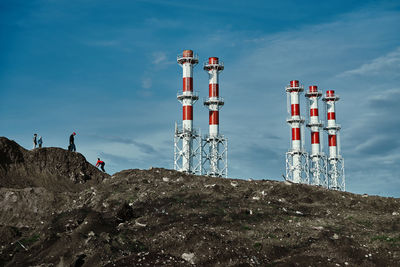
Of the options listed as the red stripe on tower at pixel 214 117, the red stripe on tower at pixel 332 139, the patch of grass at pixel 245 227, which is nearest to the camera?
the patch of grass at pixel 245 227

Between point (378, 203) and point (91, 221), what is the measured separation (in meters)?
17.8

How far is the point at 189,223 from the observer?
23.4 metres

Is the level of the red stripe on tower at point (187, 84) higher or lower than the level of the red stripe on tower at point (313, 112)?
lower

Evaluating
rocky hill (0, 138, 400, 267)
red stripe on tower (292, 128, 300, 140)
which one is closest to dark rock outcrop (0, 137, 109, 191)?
rocky hill (0, 138, 400, 267)

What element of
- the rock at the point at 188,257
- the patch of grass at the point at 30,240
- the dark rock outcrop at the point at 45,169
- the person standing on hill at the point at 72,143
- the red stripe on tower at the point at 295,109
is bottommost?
the rock at the point at 188,257

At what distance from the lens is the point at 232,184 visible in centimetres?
3186

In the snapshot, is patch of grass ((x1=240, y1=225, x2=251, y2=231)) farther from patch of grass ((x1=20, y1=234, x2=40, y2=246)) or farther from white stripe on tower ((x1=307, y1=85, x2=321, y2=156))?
white stripe on tower ((x1=307, y1=85, x2=321, y2=156))

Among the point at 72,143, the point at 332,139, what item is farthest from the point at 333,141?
the point at 72,143

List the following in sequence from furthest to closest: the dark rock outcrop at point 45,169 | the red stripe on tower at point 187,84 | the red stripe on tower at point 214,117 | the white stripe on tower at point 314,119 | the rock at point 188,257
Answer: the white stripe on tower at point 314,119 → the red stripe on tower at point 214,117 → the red stripe on tower at point 187,84 → the dark rock outcrop at point 45,169 → the rock at point 188,257

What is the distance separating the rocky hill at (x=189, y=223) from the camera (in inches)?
786

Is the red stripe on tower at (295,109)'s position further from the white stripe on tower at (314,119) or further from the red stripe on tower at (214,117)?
the red stripe on tower at (214,117)

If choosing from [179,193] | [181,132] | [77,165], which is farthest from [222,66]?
[179,193]

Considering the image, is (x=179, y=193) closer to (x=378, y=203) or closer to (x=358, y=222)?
(x=358, y=222)

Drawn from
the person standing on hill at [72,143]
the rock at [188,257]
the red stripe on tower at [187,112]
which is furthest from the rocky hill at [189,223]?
the red stripe on tower at [187,112]
